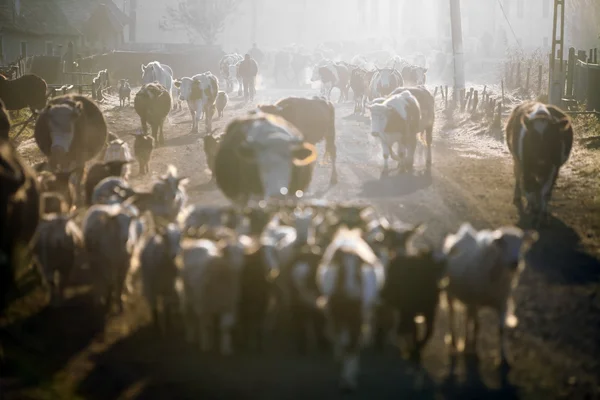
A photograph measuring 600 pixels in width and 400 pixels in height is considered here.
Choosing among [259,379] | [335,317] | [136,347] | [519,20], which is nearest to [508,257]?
[335,317]

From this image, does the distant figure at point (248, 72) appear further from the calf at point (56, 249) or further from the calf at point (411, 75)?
the calf at point (56, 249)

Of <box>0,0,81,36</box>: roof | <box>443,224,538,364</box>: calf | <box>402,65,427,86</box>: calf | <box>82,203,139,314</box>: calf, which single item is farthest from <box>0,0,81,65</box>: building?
<box>443,224,538,364</box>: calf

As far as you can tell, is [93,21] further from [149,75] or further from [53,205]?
[53,205]

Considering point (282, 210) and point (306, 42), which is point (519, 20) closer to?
point (306, 42)

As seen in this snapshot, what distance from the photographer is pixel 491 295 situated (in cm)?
905

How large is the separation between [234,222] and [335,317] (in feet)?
9.01

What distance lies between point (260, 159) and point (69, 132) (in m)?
5.92

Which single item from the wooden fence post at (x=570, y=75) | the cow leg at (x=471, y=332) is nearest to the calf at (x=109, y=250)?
the cow leg at (x=471, y=332)

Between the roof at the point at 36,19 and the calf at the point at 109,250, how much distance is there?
122 ft

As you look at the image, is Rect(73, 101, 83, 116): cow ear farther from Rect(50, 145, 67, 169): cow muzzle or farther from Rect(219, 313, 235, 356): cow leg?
Rect(219, 313, 235, 356): cow leg

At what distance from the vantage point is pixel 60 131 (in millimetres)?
16484

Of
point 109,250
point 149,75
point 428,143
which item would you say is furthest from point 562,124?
point 149,75

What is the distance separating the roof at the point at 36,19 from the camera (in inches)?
1839

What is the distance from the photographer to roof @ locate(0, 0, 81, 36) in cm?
4672
